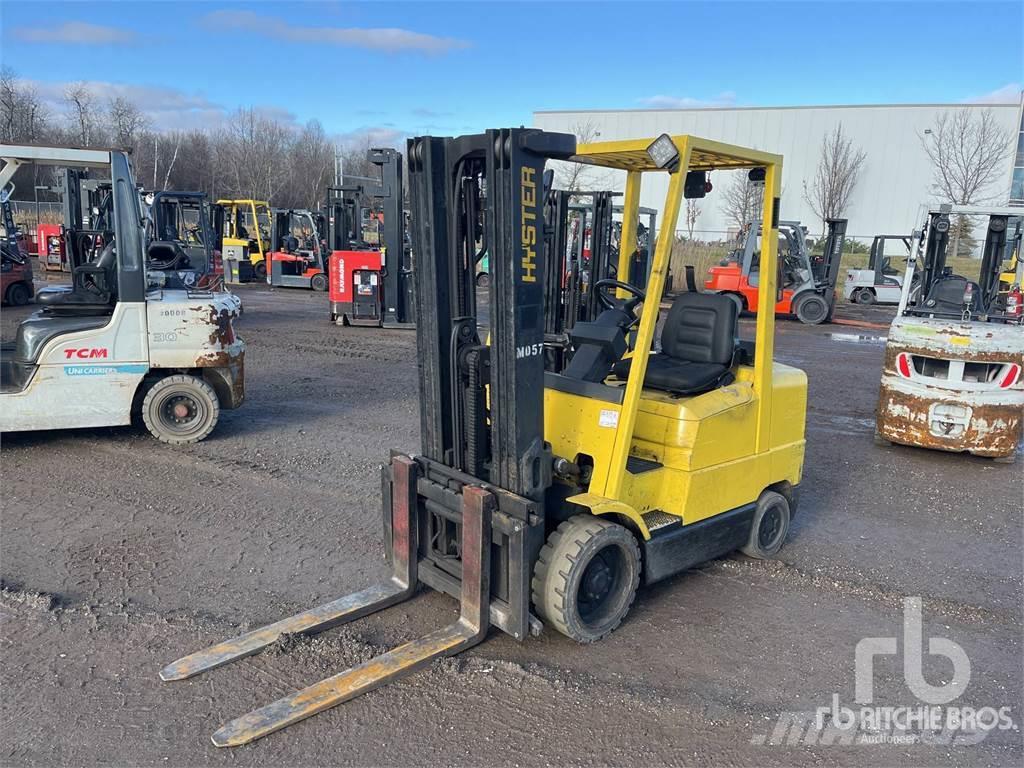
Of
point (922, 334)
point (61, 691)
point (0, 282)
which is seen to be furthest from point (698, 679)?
point (0, 282)

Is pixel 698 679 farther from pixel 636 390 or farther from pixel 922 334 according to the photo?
pixel 922 334

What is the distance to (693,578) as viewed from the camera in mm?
4703

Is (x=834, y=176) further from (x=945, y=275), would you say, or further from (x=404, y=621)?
(x=404, y=621)

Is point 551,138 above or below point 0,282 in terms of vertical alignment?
above

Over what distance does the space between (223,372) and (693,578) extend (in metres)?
4.66

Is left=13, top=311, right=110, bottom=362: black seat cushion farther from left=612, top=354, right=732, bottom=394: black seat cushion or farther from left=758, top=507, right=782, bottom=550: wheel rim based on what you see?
left=758, top=507, right=782, bottom=550: wheel rim

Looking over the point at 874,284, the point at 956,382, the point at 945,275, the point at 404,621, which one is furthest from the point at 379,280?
the point at 874,284

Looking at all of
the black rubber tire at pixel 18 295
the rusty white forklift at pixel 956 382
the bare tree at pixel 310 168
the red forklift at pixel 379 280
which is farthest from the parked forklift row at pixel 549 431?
the bare tree at pixel 310 168

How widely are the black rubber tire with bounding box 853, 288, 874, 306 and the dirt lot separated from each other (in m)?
17.5

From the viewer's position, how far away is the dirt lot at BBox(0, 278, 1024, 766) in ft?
10.4

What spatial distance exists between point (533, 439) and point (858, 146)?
41.2 metres

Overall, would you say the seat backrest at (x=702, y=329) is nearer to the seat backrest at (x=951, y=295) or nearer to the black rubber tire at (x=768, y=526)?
the black rubber tire at (x=768, y=526)

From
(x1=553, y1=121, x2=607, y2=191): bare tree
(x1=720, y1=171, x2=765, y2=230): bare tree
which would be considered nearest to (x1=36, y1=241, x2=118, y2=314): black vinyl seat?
(x1=553, y1=121, x2=607, y2=191): bare tree

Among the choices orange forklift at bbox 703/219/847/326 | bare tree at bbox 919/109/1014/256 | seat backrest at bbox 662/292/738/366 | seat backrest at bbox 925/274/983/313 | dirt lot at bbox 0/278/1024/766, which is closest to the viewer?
dirt lot at bbox 0/278/1024/766
